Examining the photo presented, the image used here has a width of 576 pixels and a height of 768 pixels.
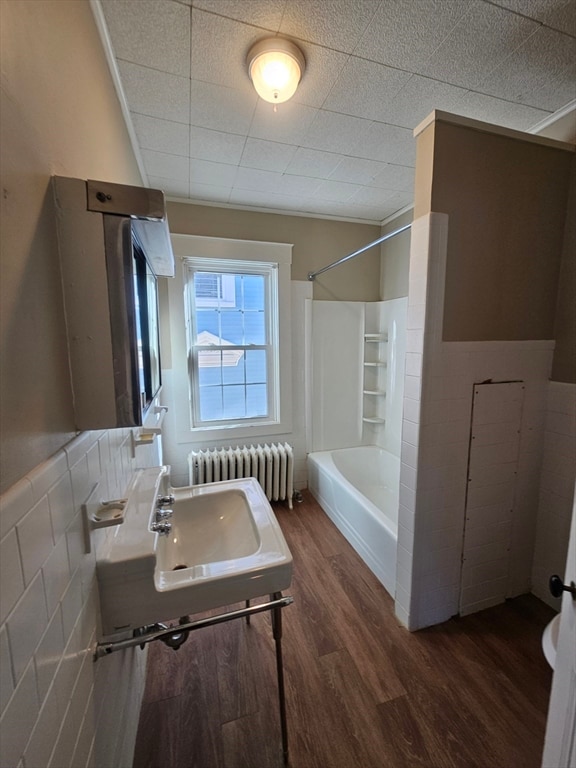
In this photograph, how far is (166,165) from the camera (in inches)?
77.5

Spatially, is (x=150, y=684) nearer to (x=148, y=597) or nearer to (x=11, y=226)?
(x=148, y=597)

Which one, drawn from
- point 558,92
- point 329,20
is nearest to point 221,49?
point 329,20

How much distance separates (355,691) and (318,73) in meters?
2.60

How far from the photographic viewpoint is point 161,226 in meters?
0.84

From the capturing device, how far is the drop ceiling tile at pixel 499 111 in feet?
4.84

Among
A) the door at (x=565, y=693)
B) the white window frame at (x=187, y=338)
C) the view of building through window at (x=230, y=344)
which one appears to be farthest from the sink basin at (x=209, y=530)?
the view of building through window at (x=230, y=344)

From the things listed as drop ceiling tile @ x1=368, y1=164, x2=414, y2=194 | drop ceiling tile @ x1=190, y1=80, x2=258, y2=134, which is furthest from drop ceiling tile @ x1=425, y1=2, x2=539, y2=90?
drop ceiling tile @ x1=190, y1=80, x2=258, y2=134

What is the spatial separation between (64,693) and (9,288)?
0.74 meters

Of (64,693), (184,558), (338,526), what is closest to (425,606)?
(338,526)

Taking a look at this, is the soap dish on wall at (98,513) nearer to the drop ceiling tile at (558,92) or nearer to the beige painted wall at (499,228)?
the beige painted wall at (499,228)

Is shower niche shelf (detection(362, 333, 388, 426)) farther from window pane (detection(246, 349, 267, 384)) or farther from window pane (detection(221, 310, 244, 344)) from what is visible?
window pane (detection(221, 310, 244, 344))

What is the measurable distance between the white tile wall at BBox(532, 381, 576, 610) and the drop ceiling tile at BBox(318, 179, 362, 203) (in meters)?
1.82

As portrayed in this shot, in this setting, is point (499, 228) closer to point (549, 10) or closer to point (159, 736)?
point (549, 10)

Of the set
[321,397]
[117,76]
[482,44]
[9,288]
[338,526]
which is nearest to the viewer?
[9,288]
